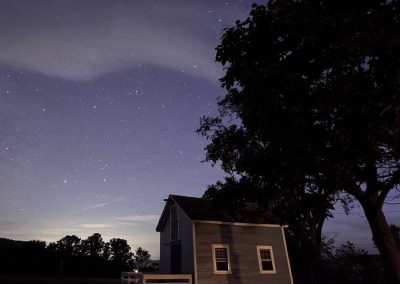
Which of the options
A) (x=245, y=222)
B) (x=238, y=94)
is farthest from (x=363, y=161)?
(x=245, y=222)

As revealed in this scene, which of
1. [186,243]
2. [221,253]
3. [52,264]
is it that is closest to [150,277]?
[186,243]

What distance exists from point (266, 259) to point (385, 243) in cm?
1389

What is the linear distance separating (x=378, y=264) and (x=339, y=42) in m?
29.7

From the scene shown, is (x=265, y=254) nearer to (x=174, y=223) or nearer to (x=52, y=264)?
(x=174, y=223)

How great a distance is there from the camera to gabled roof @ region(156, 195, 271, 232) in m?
23.7

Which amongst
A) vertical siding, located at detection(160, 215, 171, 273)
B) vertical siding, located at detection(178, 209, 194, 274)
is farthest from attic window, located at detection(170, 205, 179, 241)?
vertical siding, located at detection(160, 215, 171, 273)

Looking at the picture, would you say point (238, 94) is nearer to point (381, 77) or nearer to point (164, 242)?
point (381, 77)

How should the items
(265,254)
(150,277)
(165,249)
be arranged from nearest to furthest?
(150,277), (265,254), (165,249)

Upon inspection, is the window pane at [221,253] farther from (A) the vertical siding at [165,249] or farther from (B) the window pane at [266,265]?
(A) the vertical siding at [165,249]

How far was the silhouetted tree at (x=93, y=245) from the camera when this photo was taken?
3056 inches

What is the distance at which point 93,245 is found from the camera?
78375mm

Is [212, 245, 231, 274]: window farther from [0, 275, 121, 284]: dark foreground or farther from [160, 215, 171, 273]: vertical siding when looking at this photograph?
[0, 275, 121, 284]: dark foreground

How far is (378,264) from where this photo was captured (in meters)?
31.1

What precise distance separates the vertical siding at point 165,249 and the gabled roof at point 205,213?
38.1 inches
